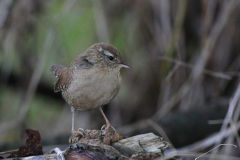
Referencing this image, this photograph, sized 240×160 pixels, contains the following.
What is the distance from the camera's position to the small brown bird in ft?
8.84

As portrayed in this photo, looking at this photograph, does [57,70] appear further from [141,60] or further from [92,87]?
[141,60]

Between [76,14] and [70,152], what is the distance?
11.4 ft

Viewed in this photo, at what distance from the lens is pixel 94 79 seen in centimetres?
270

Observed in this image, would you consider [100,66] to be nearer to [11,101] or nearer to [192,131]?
[192,131]


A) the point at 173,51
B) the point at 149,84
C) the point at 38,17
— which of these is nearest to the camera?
the point at 173,51

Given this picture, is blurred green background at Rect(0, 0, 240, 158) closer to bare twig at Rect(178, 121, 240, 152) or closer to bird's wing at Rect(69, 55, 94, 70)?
bare twig at Rect(178, 121, 240, 152)

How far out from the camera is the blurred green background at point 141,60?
3.95 m

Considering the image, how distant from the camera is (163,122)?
3.50 metres

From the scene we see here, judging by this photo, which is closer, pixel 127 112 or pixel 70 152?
pixel 70 152

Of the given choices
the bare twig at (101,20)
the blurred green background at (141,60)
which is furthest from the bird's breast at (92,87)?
the bare twig at (101,20)

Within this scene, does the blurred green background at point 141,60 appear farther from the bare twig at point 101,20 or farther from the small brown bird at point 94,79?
the small brown bird at point 94,79

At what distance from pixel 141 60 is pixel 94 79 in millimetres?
2257

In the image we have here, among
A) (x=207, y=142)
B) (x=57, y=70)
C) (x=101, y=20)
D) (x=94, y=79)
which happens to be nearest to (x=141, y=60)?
(x=101, y=20)

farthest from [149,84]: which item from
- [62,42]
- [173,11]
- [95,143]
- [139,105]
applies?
[95,143]
